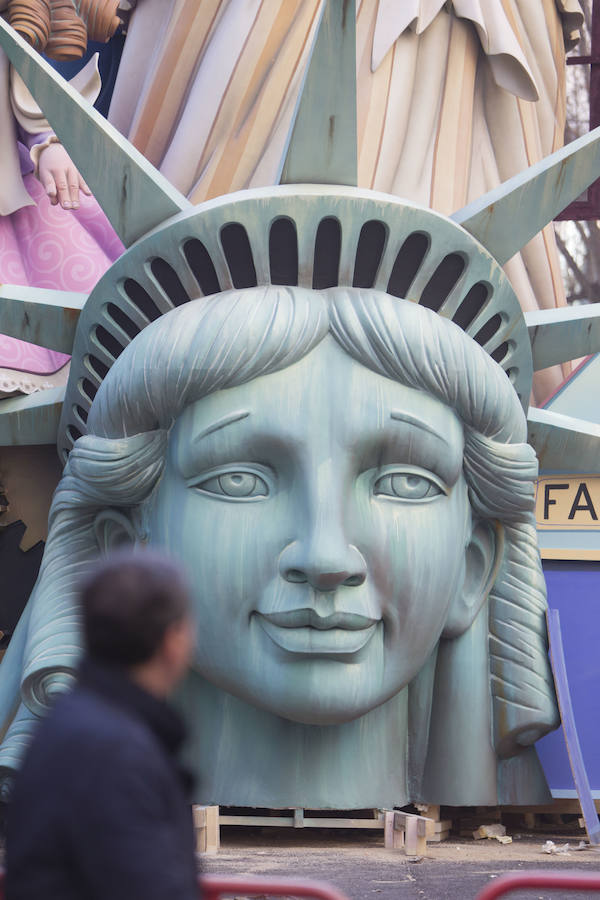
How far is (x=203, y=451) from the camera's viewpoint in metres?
5.07

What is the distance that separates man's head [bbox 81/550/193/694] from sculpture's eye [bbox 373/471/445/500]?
345 centimetres

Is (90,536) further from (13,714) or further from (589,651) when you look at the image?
(589,651)

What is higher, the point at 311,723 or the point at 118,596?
Answer: the point at 311,723

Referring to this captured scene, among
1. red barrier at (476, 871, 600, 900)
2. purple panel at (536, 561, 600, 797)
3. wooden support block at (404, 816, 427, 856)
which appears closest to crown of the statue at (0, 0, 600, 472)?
purple panel at (536, 561, 600, 797)

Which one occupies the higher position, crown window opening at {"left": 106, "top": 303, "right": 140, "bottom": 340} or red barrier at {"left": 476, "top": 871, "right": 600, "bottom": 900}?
crown window opening at {"left": 106, "top": 303, "right": 140, "bottom": 340}

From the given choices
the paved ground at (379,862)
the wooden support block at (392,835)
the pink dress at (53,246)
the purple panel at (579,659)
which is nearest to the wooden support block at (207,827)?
the paved ground at (379,862)

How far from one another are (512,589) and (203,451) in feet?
5.30

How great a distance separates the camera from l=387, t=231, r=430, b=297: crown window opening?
5.29 meters

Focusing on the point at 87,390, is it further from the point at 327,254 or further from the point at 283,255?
the point at 327,254

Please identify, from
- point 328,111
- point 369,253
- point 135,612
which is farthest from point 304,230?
point 135,612

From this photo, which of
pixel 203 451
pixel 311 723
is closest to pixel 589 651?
pixel 311 723

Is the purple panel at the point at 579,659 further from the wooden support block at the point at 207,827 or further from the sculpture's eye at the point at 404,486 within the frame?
the wooden support block at the point at 207,827

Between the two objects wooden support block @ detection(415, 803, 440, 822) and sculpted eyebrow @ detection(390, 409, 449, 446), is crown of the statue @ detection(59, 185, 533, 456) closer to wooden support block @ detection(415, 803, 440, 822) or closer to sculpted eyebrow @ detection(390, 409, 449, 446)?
sculpted eyebrow @ detection(390, 409, 449, 446)

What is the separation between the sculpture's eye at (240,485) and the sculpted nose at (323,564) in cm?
29
